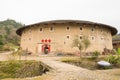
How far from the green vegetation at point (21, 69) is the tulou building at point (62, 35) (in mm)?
16346

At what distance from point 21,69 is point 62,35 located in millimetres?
18356

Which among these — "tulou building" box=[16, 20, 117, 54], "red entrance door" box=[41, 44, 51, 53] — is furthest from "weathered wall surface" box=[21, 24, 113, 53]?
"red entrance door" box=[41, 44, 51, 53]

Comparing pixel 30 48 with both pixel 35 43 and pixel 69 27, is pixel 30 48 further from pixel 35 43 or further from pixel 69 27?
pixel 69 27

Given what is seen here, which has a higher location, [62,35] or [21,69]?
[62,35]

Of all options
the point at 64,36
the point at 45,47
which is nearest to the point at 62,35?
the point at 64,36

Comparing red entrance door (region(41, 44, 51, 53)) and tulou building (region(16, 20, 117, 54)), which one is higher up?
tulou building (region(16, 20, 117, 54))

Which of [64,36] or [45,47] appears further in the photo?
[45,47]

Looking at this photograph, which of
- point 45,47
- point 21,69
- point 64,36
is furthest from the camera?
point 45,47

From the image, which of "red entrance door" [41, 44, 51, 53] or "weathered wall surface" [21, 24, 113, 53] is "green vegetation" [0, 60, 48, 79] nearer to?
"weathered wall surface" [21, 24, 113, 53]

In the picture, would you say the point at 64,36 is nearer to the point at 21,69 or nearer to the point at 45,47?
the point at 45,47

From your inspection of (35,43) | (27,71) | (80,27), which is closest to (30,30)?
(35,43)

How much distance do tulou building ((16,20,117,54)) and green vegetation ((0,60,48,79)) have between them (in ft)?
53.6

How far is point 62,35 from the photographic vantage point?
3619 cm

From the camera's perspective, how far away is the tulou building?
36.0m
